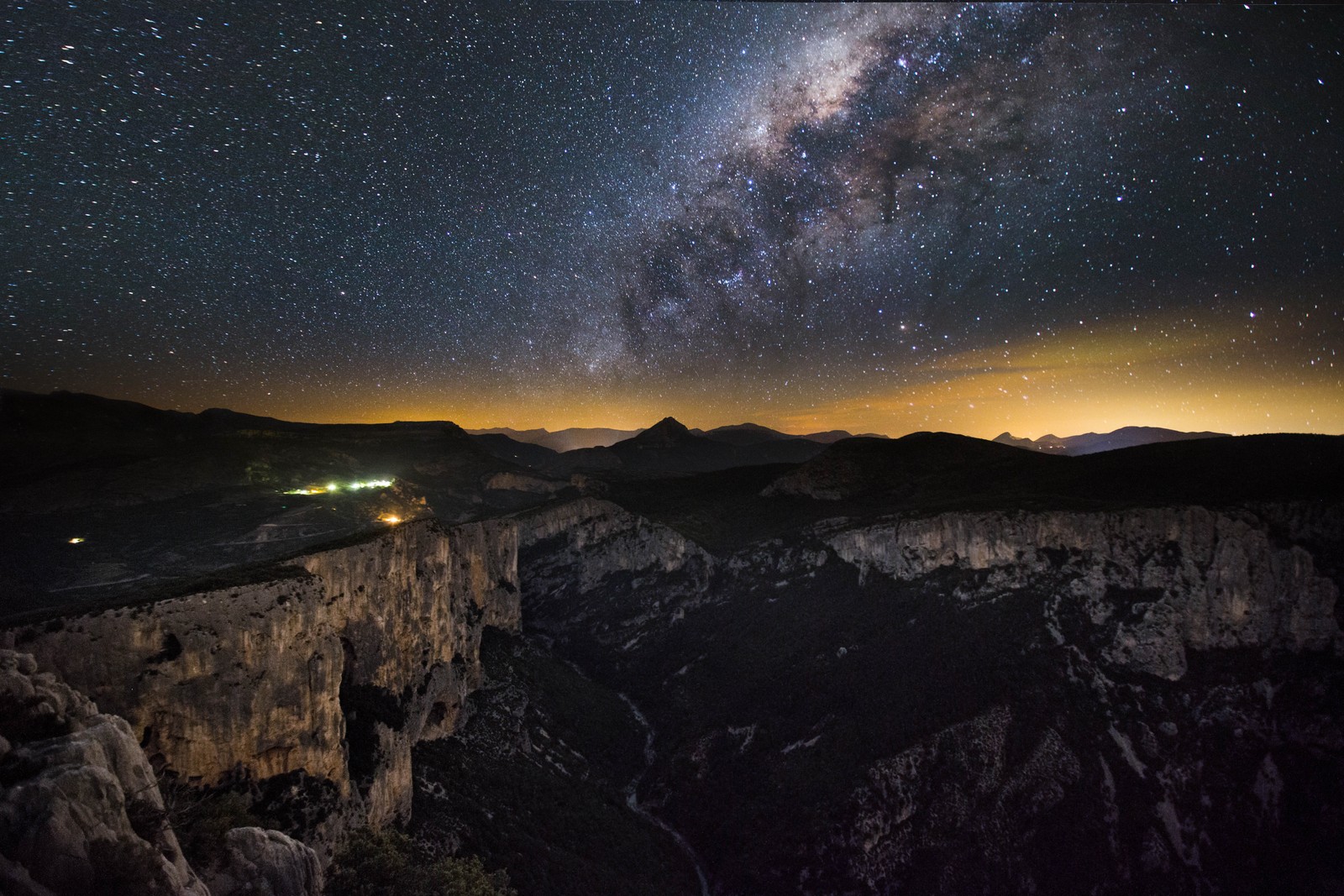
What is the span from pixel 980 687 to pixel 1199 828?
22993mm

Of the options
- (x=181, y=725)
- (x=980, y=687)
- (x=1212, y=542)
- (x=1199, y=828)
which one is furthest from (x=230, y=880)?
(x=1212, y=542)

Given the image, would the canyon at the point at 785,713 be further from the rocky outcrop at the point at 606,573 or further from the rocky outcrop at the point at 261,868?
the rocky outcrop at the point at 606,573

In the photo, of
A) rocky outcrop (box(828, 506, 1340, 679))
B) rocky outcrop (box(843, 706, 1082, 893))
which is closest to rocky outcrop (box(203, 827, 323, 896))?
rocky outcrop (box(843, 706, 1082, 893))

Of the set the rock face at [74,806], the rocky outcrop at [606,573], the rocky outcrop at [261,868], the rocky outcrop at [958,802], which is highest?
the rock face at [74,806]

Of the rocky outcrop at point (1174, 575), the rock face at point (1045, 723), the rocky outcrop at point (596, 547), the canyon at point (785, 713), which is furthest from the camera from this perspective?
the rocky outcrop at point (596, 547)

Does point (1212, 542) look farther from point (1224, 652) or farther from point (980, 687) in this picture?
point (980, 687)

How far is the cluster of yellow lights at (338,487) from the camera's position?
453ft

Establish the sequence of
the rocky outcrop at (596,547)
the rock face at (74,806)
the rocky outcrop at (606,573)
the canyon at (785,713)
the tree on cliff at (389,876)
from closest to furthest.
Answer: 1. the rock face at (74,806)
2. the tree on cliff at (389,876)
3. the canyon at (785,713)
4. the rocky outcrop at (606,573)
5. the rocky outcrop at (596,547)

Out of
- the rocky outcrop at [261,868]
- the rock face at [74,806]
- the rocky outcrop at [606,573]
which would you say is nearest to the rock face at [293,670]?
the rock face at [74,806]

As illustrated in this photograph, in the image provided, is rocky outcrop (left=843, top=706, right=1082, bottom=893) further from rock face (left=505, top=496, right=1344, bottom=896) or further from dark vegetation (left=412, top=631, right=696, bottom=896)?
dark vegetation (left=412, top=631, right=696, bottom=896)

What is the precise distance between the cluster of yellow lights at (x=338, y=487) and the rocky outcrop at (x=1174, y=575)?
14779 centimetres

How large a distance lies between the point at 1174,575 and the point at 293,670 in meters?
98.7

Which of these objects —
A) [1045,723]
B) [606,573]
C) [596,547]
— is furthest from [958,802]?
[596,547]

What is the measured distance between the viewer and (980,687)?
7175 centimetres
